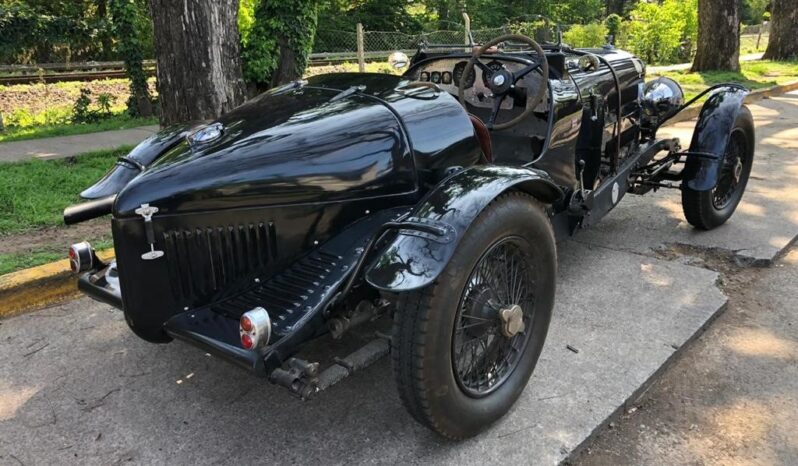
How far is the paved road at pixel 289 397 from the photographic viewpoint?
249 cm

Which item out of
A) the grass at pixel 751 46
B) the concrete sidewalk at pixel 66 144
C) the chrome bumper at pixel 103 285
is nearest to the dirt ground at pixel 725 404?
the chrome bumper at pixel 103 285

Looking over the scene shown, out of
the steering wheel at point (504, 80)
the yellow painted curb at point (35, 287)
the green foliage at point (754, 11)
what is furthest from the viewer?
the green foliage at point (754, 11)

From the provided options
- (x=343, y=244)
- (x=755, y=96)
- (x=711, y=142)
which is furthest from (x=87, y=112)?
(x=755, y=96)

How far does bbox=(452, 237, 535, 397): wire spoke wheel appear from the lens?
2518 mm

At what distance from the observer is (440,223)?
2330 mm

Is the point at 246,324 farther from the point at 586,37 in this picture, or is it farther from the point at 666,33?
the point at 666,33

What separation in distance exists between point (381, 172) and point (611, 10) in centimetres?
5373

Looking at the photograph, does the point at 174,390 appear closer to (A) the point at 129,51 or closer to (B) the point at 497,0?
(A) the point at 129,51

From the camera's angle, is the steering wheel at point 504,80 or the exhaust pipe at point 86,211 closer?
the exhaust pipe at point 86,211

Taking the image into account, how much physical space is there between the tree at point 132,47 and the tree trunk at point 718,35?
11.2m

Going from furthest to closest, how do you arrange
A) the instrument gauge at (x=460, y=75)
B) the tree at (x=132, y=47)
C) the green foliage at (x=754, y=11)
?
the green foliage at (x=754, y=11) < the tree at (x=132, y=47) < the instrument gauge at (x=460, y=75)

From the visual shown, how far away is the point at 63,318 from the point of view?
3.60 metres

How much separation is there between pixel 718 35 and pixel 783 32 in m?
4.94

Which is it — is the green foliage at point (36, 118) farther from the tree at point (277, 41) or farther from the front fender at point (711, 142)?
the front fender at point (711, 142)
